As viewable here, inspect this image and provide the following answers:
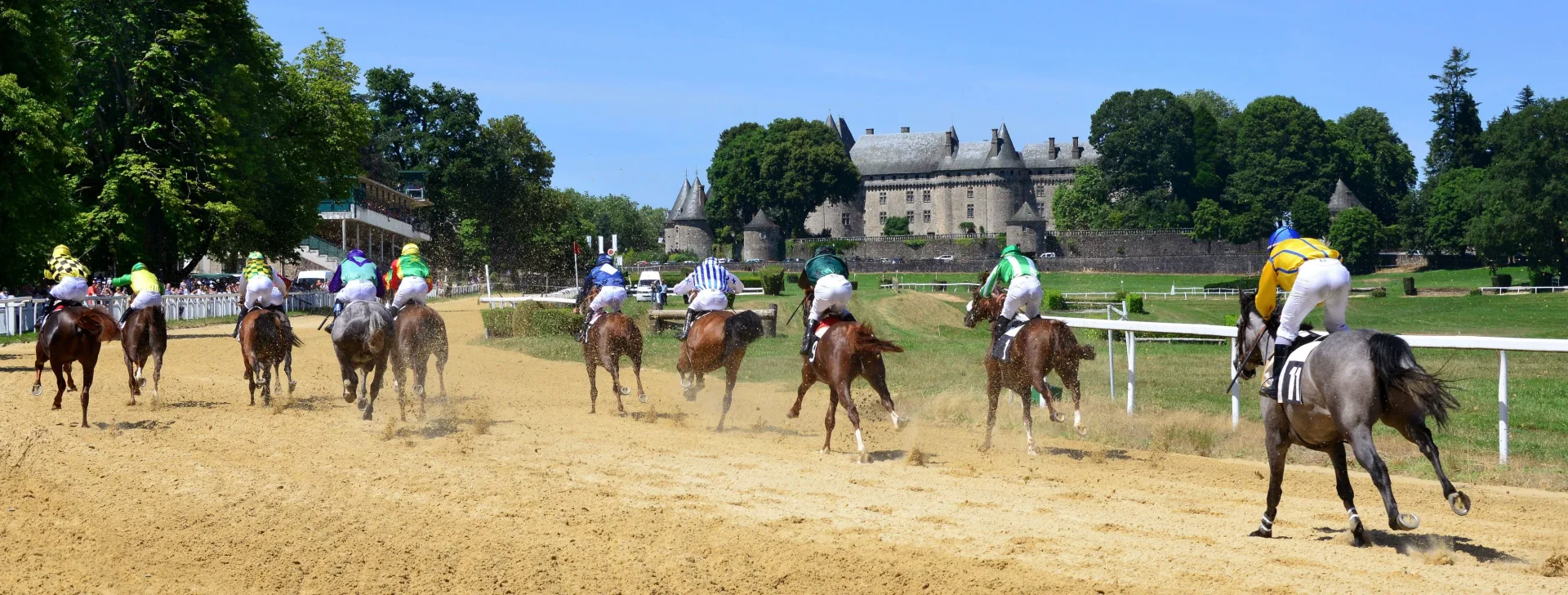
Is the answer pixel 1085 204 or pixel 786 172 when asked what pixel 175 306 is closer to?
pixel 786 172

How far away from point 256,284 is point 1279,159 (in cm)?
10164

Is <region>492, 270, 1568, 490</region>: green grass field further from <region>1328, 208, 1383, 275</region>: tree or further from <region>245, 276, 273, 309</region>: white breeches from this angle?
<region>1328, 208, 1383, 275</region>: tree

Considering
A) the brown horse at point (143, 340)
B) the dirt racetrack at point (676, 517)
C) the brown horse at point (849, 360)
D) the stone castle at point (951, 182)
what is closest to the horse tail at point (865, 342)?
the brown horse at point (849, 360)

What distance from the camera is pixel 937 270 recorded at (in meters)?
96.0

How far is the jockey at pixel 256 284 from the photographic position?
15258 millimetres

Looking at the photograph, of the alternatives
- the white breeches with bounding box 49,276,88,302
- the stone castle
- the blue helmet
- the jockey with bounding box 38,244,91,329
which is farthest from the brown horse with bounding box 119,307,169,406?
the stone castle

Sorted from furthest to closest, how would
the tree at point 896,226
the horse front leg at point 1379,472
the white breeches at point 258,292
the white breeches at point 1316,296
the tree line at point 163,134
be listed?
the tree at point 896,226
the tree line at point 163,134
the white breeches at point 258,292
the white breeches at point 1316,296
the horse front leg at point 1379,472

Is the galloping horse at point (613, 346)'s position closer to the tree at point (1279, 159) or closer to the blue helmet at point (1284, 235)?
the blue helmet at point (1284, 235)

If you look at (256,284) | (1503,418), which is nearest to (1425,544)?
(1503,418)

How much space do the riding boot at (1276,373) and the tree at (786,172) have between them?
99.5 meters

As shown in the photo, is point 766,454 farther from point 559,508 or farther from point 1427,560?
point 1427,560

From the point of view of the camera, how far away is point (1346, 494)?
729 cm

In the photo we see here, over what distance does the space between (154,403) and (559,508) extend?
27.3 ft

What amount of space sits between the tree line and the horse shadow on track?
906 inches
